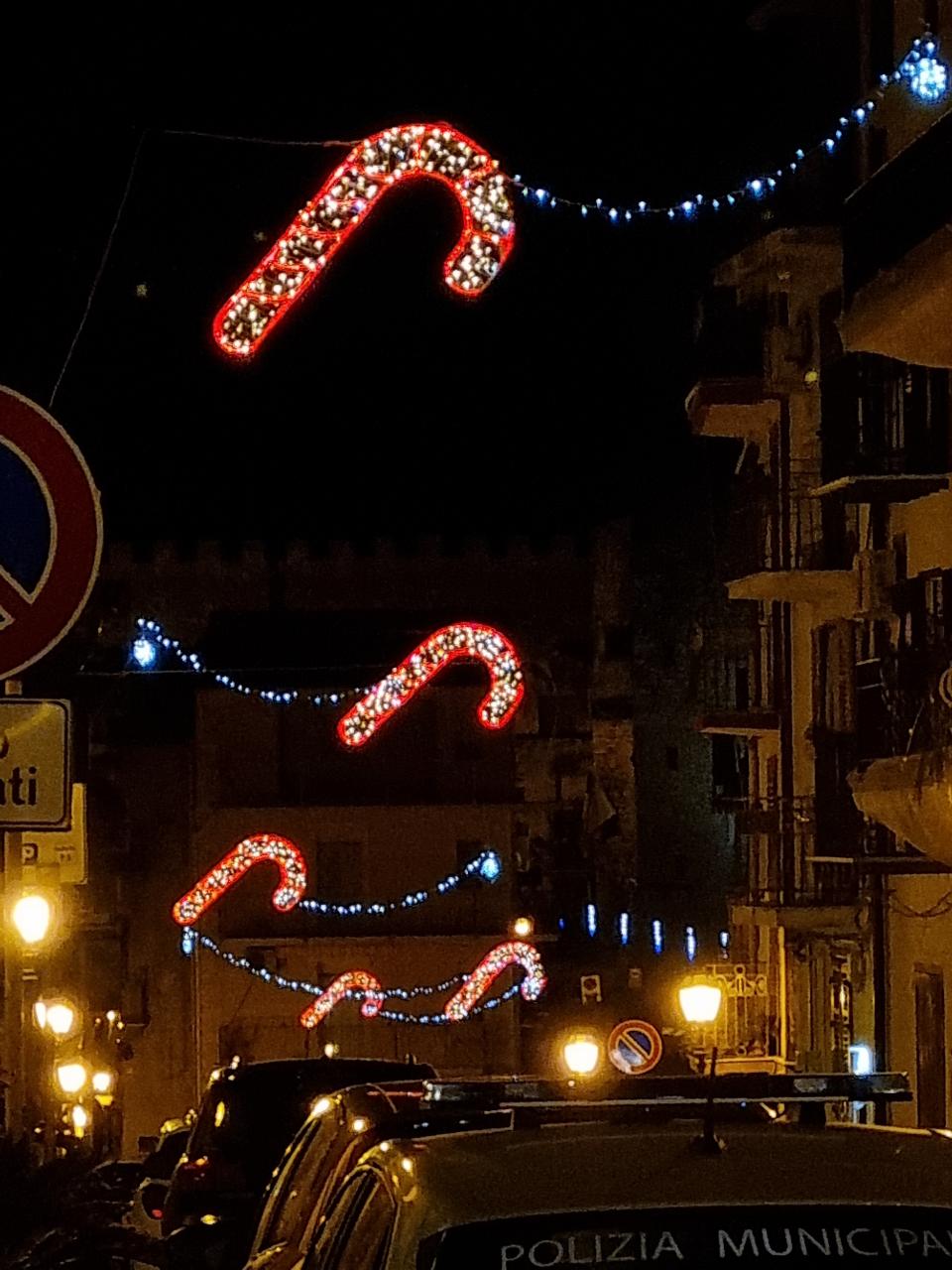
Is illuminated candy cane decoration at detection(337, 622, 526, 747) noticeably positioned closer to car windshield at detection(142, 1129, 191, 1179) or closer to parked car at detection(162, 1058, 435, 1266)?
car windshield at detection(142, 1129, 191, 1179)

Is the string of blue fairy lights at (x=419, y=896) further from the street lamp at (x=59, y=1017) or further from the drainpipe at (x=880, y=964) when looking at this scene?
the drainpipe at (x=880, y=964)

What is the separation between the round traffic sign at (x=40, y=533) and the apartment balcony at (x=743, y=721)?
24058 mm

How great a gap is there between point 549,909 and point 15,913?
105 feet

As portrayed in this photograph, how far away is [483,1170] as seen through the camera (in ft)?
17.2

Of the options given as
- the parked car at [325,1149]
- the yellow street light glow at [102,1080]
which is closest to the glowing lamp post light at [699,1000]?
the yellow street light glow at [102,1080]

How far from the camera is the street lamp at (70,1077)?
98.6 feet

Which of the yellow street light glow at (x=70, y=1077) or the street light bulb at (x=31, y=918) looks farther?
the yellow street light glow at (x=70, y=1077)

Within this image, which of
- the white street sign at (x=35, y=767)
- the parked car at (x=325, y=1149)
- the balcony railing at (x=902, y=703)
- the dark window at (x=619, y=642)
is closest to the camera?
the parked car at (x=325, y=1149)

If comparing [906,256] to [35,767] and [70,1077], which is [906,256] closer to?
[35,767]

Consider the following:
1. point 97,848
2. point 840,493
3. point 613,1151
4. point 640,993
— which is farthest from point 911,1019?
point 97,848

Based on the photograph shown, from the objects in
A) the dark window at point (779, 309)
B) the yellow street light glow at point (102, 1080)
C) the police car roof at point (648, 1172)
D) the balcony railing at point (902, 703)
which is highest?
the dark window at point (779, 309)

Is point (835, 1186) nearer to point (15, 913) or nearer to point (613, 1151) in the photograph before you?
point (613, 1151)

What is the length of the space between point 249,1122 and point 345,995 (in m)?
Result: 32.8

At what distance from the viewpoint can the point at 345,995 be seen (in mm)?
48656
